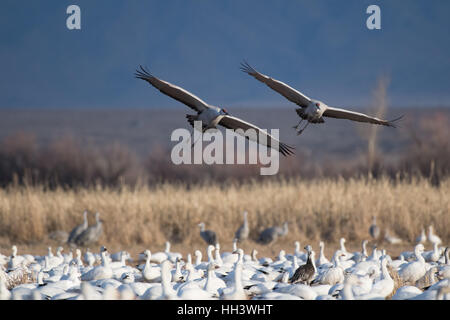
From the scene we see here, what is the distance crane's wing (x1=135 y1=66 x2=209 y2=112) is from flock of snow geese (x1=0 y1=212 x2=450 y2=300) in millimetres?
2029

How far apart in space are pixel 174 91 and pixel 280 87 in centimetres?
132

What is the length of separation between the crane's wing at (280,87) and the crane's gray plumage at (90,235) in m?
5.47

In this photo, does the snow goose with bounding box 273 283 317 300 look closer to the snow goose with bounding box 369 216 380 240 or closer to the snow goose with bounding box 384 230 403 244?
the snow goose with bounding box 369 216 380 240

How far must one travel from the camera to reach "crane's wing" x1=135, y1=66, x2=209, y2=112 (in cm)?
973

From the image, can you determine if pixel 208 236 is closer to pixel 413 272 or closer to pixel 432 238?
pixel 432 238

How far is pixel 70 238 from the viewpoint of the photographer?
14.4 meters

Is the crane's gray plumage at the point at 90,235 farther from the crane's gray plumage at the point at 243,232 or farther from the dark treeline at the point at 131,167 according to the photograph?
the dark treeline at the point at 131,167

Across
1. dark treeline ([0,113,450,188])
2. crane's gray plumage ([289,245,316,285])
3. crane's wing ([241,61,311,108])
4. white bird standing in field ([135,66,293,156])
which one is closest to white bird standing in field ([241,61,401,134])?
crane's wing ([241,61,311,108])

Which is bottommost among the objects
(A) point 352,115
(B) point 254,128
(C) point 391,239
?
(C) point 391,239

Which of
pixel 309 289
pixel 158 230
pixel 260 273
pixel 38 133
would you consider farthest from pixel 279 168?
pixel 38 133

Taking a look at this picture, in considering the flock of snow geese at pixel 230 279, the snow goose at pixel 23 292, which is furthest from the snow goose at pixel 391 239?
the snow goose at pixel 23 292

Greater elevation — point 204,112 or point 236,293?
point 204,112

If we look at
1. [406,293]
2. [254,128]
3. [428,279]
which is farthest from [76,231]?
[406,293]

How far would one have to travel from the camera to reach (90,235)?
1416cm
